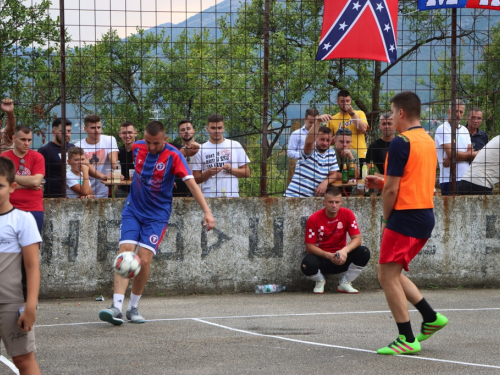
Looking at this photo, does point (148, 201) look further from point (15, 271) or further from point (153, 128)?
point (15, 271)

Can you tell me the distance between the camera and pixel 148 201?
770 centimetres

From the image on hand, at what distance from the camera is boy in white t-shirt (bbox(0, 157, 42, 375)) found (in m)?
4.33

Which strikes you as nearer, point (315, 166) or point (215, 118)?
point (215, 118)

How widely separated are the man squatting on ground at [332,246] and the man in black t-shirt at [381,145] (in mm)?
957

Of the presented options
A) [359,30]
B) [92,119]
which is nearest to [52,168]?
[92,119]

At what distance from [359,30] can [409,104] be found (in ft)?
13.7

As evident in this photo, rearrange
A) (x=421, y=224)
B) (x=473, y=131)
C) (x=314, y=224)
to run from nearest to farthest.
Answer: (x=421, y=224), (x=314, y=224), (x=473, y=131)

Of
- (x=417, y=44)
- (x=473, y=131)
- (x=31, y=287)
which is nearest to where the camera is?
(x=31, y=287)

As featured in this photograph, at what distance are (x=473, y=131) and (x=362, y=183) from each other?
2.20 m

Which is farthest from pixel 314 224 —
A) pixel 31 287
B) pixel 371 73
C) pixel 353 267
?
pixel 31 287

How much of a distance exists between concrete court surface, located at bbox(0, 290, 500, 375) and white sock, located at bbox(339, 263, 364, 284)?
14.6 inches

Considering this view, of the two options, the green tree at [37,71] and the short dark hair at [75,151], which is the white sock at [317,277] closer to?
the short dark hair at [75,151]

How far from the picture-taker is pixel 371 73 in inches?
427

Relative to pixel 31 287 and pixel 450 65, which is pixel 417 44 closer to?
pixel 450 65
